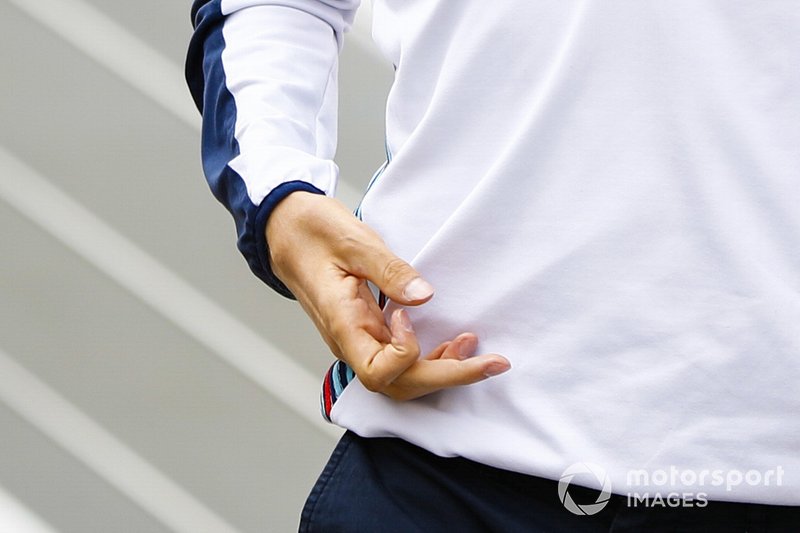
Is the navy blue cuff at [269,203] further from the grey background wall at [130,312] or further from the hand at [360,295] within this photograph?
the grey background wall at [130,312]

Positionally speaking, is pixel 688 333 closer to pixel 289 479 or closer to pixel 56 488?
pixel 289 479

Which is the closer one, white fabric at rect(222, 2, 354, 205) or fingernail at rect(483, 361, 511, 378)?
fingernail at rect(483, 361, 511, 378)

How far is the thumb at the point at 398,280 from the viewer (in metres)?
0.76

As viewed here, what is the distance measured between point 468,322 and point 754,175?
0.72 feet

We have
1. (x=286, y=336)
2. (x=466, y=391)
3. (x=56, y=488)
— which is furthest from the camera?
(x=56, y=488)

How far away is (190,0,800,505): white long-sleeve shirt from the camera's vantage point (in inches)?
26.6

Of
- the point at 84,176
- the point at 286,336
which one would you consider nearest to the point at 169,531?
the point at 286,336

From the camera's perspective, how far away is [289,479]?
206cm

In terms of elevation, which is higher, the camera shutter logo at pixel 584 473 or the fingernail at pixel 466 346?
the fingernail at pixel 466 346

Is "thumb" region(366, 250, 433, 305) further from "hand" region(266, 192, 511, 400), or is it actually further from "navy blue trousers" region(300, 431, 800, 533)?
"navy blue trousers" region(300, 431, 800, 533)

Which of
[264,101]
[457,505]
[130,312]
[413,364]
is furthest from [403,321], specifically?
[130,312]

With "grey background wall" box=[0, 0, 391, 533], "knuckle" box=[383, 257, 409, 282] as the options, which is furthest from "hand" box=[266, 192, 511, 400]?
"grey background wall" box=[0, 0, 391, 533]

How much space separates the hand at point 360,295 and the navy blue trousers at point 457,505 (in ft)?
0.20

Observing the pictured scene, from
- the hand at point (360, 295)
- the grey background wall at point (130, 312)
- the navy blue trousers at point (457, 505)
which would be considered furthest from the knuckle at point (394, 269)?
the grey background wall at point (130, 312)
